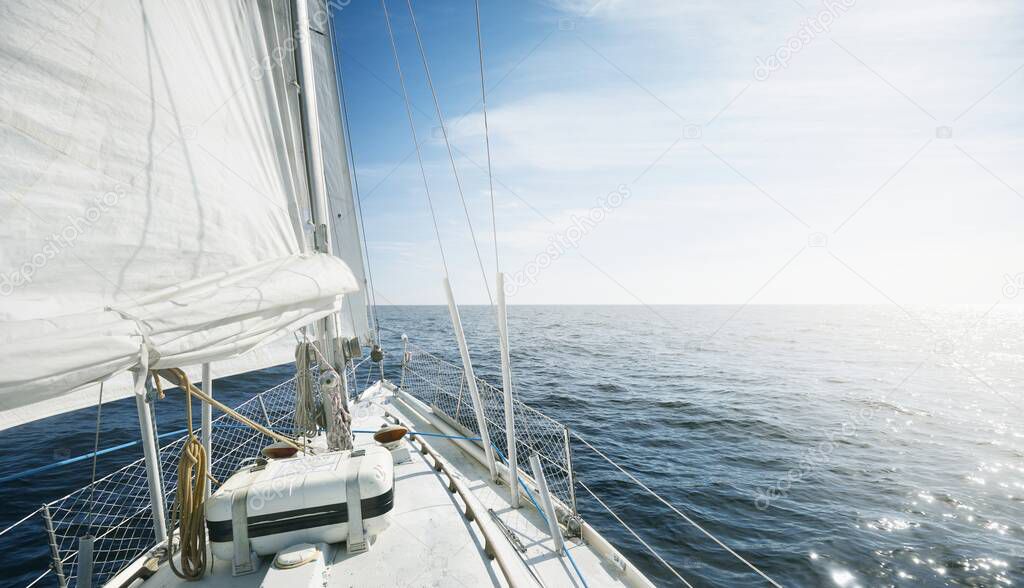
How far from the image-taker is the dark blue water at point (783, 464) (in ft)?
23.2

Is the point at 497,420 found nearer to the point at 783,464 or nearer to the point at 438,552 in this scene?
the point at 783,464

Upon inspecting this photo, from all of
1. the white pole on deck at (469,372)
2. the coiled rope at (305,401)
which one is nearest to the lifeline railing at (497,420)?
the white pole on deck at (469,372)

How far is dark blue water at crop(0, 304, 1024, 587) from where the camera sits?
706 cm

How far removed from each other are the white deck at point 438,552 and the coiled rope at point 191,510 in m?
0.12

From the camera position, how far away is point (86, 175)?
2107mm

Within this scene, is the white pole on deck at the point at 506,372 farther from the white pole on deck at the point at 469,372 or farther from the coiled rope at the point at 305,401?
the coiled rope at the point at 305,401

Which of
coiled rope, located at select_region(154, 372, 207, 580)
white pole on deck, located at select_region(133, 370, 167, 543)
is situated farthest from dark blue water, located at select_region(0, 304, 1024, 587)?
coiled rope, located at select_region(154, 372, 207, 580)

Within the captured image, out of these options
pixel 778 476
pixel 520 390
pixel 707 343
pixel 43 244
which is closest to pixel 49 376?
pixel 43 244

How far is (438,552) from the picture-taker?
10.9 feet

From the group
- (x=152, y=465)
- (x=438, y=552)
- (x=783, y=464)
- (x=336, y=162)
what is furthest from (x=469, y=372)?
(x=783, y=464)

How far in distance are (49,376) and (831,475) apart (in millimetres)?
13953

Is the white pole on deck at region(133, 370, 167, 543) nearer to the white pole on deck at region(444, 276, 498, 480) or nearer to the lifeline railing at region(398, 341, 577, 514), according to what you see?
the white pole on deck at region(444, 276, 498, 480)

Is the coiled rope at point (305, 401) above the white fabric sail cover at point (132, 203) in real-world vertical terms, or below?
below

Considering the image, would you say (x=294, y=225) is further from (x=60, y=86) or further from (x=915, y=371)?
(x=915, y=371)
